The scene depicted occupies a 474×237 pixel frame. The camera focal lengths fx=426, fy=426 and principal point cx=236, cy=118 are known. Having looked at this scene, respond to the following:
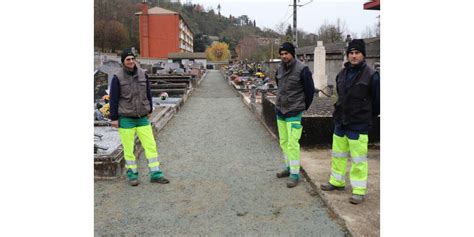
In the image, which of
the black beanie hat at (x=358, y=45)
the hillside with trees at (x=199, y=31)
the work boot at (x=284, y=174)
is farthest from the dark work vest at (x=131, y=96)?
the hillside with trees at (x=199, y=31)

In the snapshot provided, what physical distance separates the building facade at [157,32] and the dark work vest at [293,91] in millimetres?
64666

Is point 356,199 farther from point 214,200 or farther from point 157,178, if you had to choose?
point 157,178

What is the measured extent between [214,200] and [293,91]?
65.5 inches

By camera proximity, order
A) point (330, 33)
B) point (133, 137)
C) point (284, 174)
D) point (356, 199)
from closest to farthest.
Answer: point (356, 199) < point (133, 137) < point (284, 174) < point (330, 33)

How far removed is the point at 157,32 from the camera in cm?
7100

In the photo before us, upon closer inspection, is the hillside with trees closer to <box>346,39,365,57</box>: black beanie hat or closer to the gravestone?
the gravestone

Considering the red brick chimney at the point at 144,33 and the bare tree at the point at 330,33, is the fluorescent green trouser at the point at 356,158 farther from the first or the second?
the red brick chimney at the point at 144,33

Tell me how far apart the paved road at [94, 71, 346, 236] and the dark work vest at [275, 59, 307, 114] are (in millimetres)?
971

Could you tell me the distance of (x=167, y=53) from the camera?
235 ft

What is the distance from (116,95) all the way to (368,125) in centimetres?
298

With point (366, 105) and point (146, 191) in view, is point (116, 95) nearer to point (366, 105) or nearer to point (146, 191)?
point (146, 191)

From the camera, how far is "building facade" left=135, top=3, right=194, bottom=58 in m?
67.5

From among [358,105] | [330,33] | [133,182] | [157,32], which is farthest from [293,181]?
[157,32]

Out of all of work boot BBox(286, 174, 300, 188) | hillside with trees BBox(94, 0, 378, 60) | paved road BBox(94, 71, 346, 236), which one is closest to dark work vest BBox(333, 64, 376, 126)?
paved road BBox(94, 71, 346, 236)
